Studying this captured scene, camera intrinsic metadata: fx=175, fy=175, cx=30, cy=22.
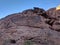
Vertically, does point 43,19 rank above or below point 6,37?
above

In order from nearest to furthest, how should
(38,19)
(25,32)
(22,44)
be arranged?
(22,44) → (25,32) → (38,19)

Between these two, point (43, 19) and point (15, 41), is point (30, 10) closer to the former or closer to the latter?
point (43, 19)

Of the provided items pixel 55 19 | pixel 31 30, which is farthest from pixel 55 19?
pixel 31 30

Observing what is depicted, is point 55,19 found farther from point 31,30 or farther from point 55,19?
point 31,30

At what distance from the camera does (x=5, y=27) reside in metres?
29.9

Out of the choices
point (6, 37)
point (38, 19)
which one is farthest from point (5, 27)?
point (38, 19)

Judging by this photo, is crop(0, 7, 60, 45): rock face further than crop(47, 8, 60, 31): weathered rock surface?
No

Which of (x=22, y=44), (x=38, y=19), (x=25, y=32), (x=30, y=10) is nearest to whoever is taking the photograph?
(x=22, y=44)

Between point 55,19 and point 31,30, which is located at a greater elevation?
point 55,19

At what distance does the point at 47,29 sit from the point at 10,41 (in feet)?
19.9

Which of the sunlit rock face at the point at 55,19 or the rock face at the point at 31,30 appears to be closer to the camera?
the rock face at the point at 31,30

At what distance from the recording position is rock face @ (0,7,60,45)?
84.2 ft

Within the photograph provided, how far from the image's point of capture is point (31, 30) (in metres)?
27.6

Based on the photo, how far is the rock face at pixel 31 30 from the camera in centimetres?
2566
